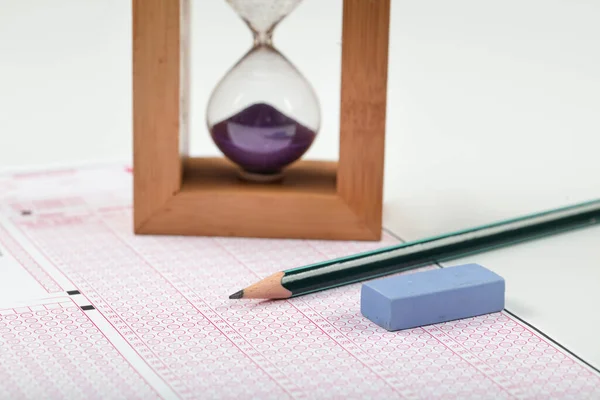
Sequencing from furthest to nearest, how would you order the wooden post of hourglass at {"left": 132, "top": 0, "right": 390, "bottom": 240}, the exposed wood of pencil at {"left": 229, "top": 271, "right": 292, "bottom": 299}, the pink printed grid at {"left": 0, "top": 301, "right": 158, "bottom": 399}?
the wooden post of hourglass at {"left": 132, "top": 0, "right": 390, "bottom": 240}, the exposed wood of pencil at {"left": 229, "top": 271, "right": 292, "bottom": 299}, the pink printed grid at {"left": 0, "top": 301, "right": 158, "bottom": 399}

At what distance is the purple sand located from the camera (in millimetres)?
797

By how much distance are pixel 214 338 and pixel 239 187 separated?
0.21 meters

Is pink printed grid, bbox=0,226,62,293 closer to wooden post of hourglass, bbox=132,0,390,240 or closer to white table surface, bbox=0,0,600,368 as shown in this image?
wooden post of hourglass, bbox=132,0,390,240

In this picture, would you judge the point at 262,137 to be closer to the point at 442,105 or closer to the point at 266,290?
the point at 266,290

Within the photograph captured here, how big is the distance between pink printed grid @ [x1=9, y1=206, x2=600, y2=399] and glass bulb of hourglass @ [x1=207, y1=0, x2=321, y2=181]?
78 millimetres

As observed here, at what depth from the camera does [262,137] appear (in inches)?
31.5

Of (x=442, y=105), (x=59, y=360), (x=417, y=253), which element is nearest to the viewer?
(x=59, y=360)

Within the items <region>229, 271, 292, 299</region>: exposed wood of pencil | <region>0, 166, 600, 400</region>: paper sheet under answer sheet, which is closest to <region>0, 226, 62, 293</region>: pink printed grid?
<region>0, 166, 600, 400</region>: paper sheet under answer sheet

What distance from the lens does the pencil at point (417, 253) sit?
0.68m

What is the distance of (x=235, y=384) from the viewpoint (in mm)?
569

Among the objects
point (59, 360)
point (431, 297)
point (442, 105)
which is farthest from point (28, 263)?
point (442, 105)

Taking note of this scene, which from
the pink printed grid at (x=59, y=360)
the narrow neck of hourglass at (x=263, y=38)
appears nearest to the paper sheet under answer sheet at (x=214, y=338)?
the pink printed grid at (x=59, y=360)

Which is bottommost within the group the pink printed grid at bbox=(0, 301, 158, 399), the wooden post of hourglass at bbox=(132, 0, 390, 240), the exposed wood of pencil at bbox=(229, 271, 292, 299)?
the pink printed grid at bbox=(0, 301, 158, 399)

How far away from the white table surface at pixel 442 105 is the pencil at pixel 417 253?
0.04ft
